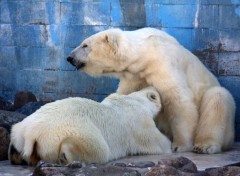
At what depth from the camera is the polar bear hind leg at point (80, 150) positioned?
5254mm

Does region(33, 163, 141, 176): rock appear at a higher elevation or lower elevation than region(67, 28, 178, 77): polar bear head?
lower

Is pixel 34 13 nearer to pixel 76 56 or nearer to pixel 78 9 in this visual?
pixel 78 9

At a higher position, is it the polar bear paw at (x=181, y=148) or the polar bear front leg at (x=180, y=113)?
the polar bear front leg at (x=180, y=113)

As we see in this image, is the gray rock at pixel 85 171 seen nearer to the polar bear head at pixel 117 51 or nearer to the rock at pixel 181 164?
the rock at pixel 181 164

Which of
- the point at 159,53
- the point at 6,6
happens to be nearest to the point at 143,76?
the point at 159,53

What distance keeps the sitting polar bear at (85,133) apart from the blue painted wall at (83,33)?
1.66m

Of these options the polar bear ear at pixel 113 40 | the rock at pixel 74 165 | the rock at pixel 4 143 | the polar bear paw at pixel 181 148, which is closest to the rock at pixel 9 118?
the rock at pixel 4 143

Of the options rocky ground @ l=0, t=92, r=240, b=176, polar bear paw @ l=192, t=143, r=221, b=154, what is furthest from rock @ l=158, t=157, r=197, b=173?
polar bear paw @ l=192, t=143, r=221, b=154

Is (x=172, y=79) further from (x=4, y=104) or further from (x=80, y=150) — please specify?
(x=4, y=104)

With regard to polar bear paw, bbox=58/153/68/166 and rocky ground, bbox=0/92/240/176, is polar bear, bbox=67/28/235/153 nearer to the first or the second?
rocky ground, bbox=0/92/240/176

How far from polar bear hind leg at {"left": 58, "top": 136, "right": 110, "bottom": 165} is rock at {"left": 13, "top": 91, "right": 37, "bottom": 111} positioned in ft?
9.72

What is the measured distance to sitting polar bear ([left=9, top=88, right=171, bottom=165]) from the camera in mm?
5355

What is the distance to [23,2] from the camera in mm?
8391

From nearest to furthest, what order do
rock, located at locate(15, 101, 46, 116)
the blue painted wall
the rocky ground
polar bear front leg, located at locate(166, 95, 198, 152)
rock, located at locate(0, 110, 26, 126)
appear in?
1. the rocky ground
2. rock, located at locate(0, 110, 26, 126)
3. polar bear front leg, located at locate(166, 95, 198, 152)
4. rock, located at locate(15, 101, 46, 116)
5. the blue painted wall
